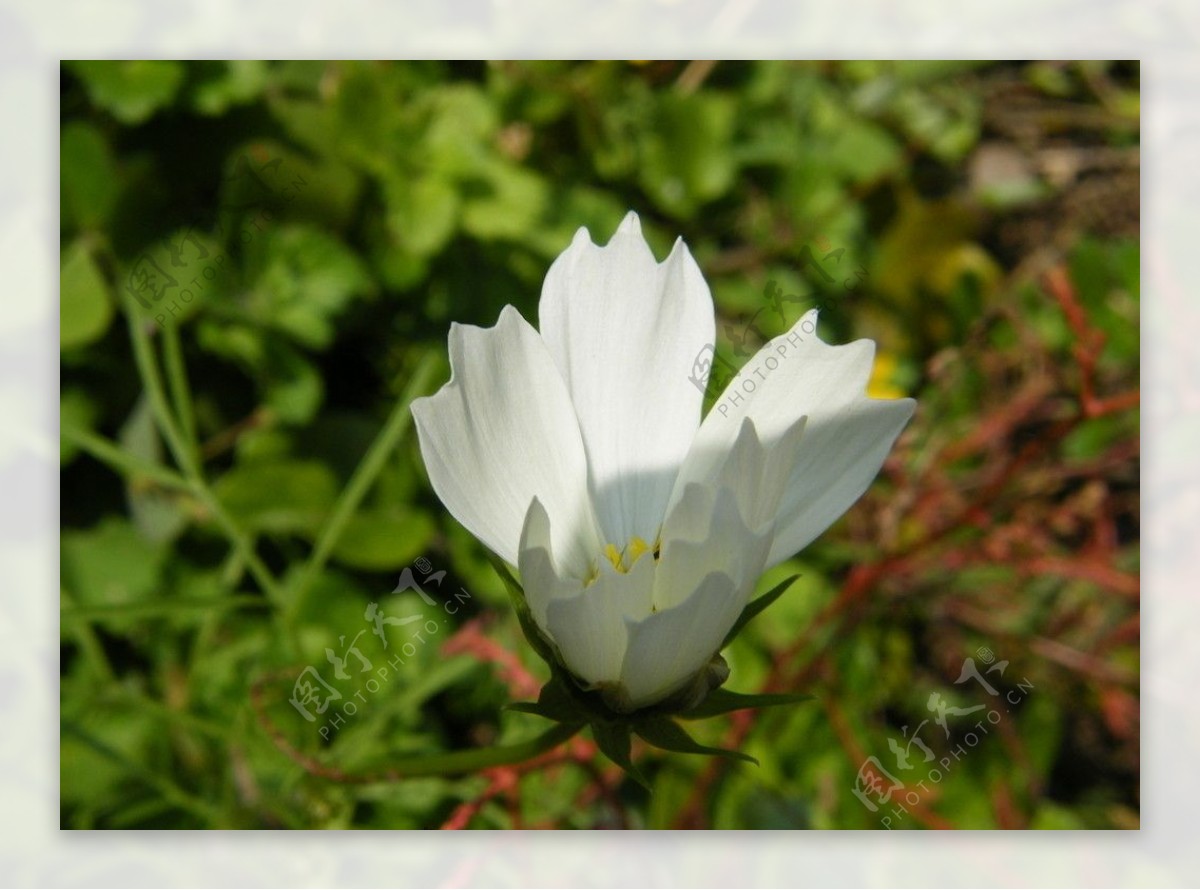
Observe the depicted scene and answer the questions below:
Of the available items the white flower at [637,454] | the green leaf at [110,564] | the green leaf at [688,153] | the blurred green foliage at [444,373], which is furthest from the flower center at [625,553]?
the green leaf at [688,153]

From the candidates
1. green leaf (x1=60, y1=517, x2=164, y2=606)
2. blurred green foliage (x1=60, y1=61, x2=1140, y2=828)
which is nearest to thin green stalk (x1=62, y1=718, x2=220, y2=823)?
blurred green foliage (x1=60, y1=61, x2=1140, y2=828)

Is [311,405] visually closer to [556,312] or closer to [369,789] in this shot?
[369,789]

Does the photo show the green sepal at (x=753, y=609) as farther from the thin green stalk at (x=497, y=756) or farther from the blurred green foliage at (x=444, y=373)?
the blurred green foliage at (x=444, y=373)

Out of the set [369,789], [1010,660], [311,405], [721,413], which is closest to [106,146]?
[311,405]

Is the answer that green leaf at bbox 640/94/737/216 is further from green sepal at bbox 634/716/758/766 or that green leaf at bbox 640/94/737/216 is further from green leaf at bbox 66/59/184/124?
green sepal at bbox 634/716/758/766

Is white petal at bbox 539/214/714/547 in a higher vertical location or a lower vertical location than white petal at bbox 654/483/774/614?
higher

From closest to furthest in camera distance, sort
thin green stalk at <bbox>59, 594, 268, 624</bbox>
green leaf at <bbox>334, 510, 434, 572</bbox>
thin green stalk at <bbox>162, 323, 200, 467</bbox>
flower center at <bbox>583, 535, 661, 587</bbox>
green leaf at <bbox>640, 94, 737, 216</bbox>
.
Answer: flower center at <bbox>583, 535, 661, 587</bbox> → thin green stalk at <bbox>59, 594, 268, 624</bbox> → thin green stalk at <bbox>162, 323, 200, 467</bbox> → green leaf at <bbox>334, 510, 434, 572</bbox> → green leaf at <bbox>640, 94, 737, 216</bbox>
